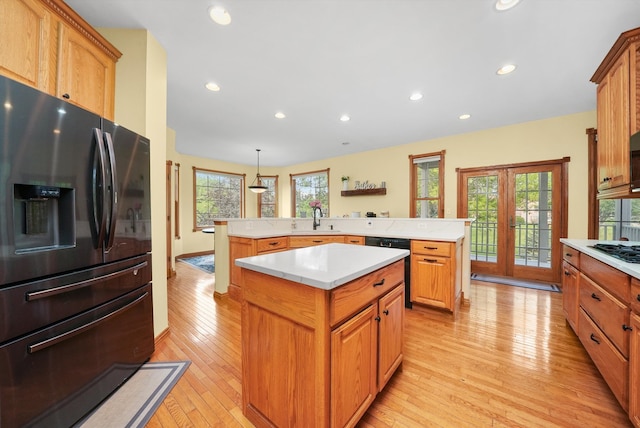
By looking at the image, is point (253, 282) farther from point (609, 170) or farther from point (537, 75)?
point (537, 75)

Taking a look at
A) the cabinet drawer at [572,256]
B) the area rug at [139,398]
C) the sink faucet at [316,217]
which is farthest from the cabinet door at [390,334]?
the sink faucet at [316,217]

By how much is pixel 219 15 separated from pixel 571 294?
12.5 feet

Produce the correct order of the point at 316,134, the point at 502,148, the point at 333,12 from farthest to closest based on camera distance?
the point at 316,134 < the point at 502,148 < the point at 333,12

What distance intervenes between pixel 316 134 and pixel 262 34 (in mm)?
2749

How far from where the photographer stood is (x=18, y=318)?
3.59 ft

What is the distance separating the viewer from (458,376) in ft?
5.69

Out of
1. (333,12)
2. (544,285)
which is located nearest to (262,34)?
(333,12)

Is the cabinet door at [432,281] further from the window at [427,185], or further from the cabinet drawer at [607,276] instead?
the window at [427,185]

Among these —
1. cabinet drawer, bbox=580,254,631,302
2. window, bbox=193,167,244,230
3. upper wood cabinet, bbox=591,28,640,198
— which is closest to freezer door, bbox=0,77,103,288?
cabinet drawer, bbox=580,254,631,302

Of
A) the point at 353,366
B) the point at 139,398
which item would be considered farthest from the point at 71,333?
the point at 353,366

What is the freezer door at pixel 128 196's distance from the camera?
59.0 inches

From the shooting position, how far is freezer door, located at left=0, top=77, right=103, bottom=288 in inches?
41.5

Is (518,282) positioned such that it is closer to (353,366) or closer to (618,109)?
(618,109)

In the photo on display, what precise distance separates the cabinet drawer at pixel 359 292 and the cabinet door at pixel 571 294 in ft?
5.80
